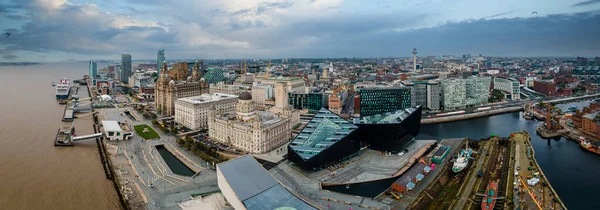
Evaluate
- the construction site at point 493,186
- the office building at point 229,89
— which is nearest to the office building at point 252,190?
the construction site at point 493,186

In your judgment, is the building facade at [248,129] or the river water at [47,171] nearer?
the river water at [47,171]

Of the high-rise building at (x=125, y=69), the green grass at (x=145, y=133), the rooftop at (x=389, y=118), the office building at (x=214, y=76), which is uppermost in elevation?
the high-rise building at (x=125, y=69)

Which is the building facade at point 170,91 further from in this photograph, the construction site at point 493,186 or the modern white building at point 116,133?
the construction site at point 493,186

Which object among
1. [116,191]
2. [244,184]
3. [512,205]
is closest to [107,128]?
[116,191]

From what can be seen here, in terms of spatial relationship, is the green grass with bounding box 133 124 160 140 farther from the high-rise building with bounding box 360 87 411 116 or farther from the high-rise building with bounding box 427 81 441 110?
the high-rise building with bounding box 427 81 441 110

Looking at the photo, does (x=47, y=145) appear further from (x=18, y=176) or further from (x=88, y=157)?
(x=18, y=176)

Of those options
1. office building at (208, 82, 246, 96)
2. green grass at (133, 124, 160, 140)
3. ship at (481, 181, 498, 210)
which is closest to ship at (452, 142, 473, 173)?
ship at (481, 181, 498, 210)
